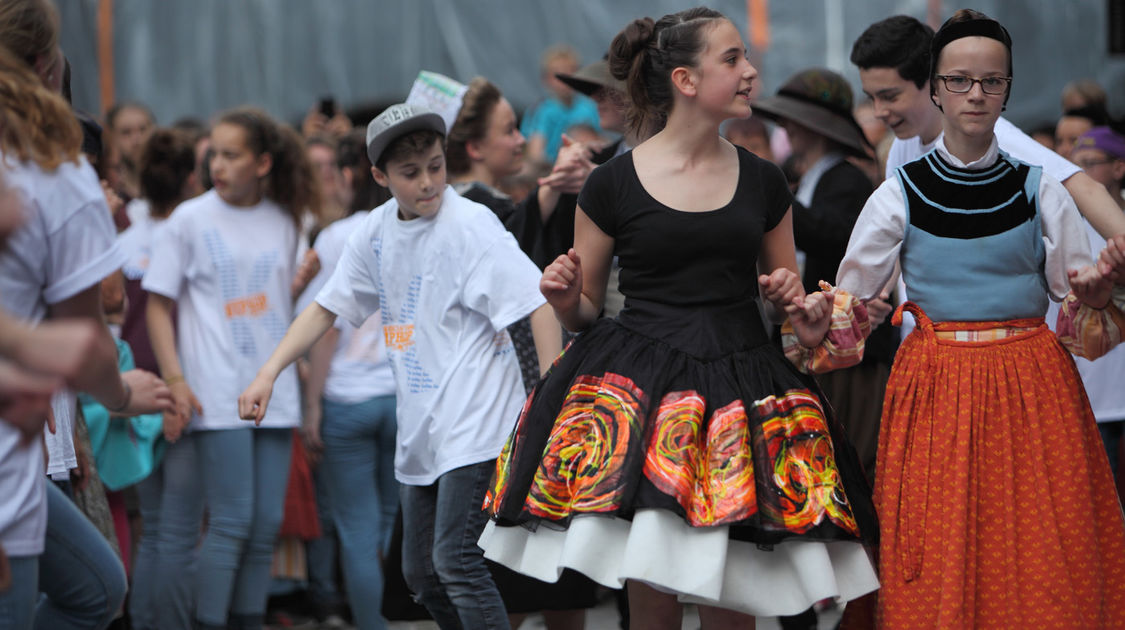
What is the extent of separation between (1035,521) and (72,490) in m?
3.00

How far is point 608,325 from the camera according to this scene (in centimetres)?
382

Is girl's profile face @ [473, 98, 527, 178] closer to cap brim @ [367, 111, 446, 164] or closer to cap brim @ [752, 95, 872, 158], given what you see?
cap brim @ [367, 111, 446, 164]

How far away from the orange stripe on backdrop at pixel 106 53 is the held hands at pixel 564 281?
9809 mm

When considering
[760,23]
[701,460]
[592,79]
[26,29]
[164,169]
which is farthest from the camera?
[760,23]

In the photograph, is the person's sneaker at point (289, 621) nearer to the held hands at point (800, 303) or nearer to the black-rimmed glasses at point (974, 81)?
the held hands at point (800, 303)

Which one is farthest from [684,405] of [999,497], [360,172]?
[360,172]

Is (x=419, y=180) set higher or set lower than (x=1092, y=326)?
higher

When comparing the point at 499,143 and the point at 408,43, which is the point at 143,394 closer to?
the point at 499,143

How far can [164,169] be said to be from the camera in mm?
6441

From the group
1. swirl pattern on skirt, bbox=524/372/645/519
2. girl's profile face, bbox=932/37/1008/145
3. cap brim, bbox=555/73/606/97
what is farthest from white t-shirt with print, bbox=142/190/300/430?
girl's profile face, bbox=932/37/1008/145

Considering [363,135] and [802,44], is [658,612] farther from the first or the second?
[802,44]

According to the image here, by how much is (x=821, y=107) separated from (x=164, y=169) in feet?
10.3

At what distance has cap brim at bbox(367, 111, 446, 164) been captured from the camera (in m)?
4.50

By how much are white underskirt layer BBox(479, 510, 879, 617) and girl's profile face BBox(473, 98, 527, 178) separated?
224cm
